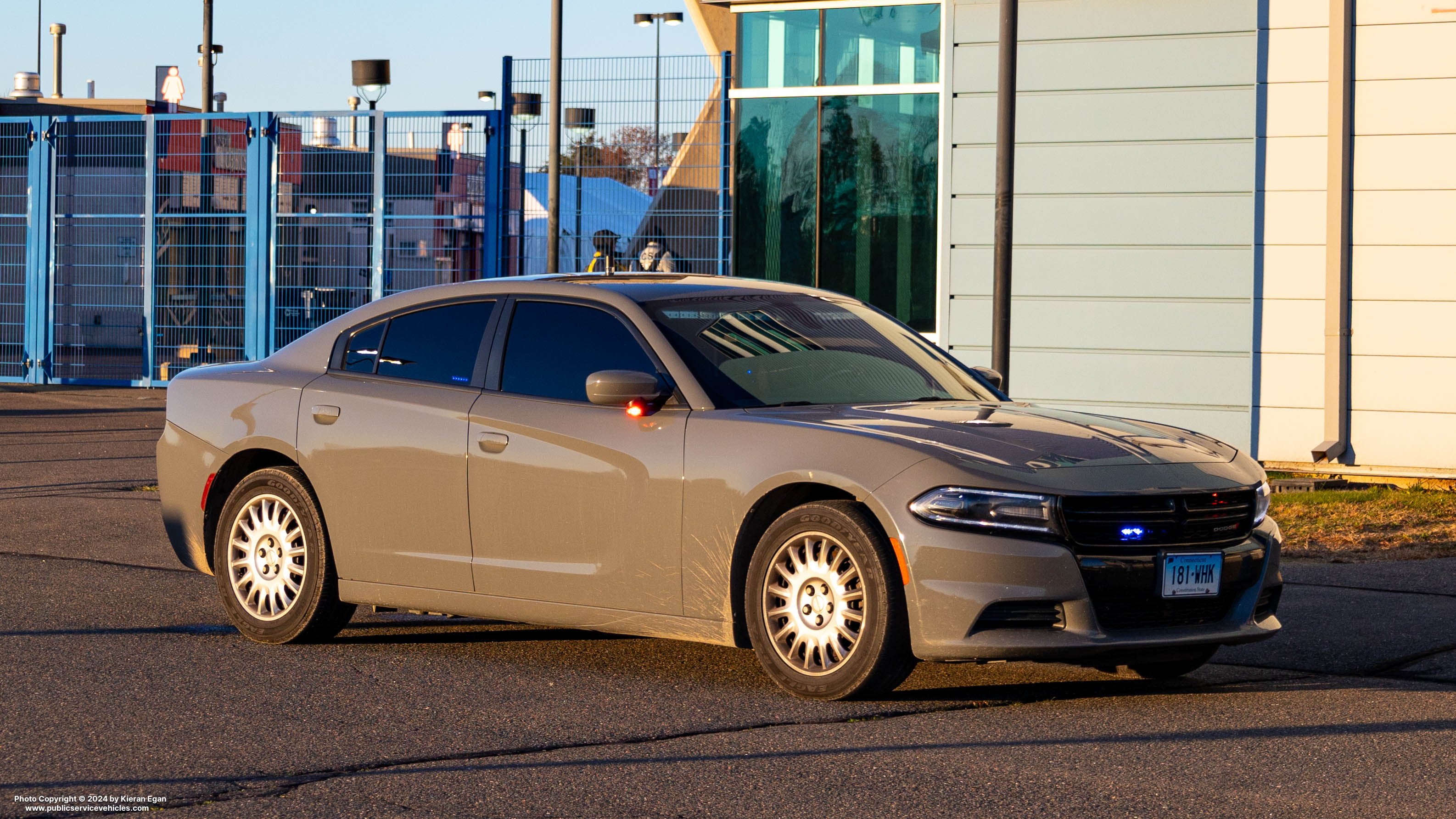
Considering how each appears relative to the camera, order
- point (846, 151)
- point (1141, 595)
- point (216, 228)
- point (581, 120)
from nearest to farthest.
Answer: point (1141, 595), point (846, 151), point (581, 120), point (216, 228)

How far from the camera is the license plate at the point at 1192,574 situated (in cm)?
602

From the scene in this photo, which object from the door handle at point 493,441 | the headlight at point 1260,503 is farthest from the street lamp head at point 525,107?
the headlight at point 1260,503

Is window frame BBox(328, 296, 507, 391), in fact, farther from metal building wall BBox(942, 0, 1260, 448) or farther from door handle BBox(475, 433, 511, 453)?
metal building wall BBox(942, 0, 1260, 448)

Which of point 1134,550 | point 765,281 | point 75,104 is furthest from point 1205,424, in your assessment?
point 75,104

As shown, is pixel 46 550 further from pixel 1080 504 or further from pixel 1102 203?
pixel 1102 203

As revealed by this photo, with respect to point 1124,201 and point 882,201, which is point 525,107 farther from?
point 1124,201

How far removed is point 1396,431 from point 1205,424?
5.27ft

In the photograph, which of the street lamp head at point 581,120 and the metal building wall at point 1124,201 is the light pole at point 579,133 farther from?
the metal building wall at point 1124,201

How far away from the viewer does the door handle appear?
6953mm

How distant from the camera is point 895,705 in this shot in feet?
20.4

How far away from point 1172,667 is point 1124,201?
10.2 metres

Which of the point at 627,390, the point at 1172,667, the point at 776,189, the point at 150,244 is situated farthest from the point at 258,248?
the point at 1172,667

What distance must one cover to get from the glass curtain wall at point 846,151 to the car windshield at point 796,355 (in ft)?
33.5

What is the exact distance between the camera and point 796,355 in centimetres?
700
